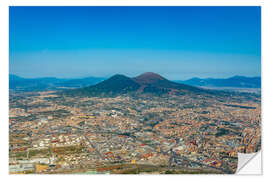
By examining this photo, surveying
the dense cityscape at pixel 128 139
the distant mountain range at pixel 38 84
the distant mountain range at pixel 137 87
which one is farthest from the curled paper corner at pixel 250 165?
the distant mountain range at pixel 38 84

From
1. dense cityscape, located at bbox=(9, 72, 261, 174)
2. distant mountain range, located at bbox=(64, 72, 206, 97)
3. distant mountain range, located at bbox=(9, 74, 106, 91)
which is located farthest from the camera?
distant mountain range, located at bbox=(9, 74, 106, 91)

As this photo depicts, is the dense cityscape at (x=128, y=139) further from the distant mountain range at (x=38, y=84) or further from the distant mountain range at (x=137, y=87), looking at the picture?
the distant mountain range at (x=38, y=84)

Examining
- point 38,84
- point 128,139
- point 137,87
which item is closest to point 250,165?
point 128,139

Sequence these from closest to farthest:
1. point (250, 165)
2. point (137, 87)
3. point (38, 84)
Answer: point (250, 165)
point (137, 87)
point (38, 84)

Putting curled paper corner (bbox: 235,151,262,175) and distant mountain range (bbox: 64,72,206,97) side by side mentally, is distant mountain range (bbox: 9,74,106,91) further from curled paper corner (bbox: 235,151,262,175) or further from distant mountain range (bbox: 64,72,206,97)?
curled paper corner (bbox: 235,151,262,175)

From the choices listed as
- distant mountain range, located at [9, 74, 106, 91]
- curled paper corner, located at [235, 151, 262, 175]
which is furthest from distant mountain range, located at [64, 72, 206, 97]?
curled paper corner, located at [235, 151, 262, 175]

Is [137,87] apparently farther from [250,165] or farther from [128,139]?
[250,165]

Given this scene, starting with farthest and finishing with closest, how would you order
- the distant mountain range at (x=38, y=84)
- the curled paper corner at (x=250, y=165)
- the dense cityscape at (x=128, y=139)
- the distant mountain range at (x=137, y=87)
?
the distant mountain range at (x=38, y=84) < the distant mountain range at (x=137, y=87) < the dense cityscape at (x=128, y=139) < the curled paper corner at (x=250, y=165)
